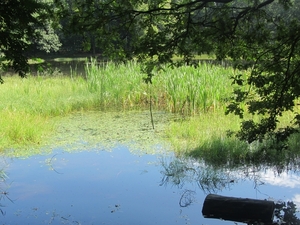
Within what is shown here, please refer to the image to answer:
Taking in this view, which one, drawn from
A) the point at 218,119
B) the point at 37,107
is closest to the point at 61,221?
the point at 218,119

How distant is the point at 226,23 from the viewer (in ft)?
11.1

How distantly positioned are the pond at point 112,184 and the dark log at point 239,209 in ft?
0.27

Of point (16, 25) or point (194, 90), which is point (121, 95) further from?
point (16, 25)

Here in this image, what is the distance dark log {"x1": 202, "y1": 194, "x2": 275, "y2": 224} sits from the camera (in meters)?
3.43

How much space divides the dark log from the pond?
0.27 ft

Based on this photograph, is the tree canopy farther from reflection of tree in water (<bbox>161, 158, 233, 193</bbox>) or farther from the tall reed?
the tall reed

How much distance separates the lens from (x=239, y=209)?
138 inches

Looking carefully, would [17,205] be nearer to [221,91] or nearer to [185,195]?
[185,195]

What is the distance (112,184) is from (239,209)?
1.61 meters

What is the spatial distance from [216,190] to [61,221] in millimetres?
1673

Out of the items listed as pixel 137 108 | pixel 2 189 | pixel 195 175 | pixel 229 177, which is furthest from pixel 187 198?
pixel 137 108

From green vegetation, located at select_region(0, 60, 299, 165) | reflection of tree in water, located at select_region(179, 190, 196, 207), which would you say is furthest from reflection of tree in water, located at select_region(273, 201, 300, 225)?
green vegetation, located at select_region(0, 60, 299, 165)

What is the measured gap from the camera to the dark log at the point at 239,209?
3430mm

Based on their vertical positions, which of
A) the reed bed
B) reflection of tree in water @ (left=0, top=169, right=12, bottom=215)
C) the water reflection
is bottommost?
reflection of tree in water @ (left=0, top=169, right=12, bottom=215)
